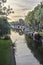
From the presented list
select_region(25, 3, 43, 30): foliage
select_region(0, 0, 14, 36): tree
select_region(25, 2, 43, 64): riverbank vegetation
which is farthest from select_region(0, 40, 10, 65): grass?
select_region(25, 3, 43, 30): foliage

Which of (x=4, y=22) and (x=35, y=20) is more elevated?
(x=4, y=22)

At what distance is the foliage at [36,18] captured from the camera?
30.8 m

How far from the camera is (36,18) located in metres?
31.9

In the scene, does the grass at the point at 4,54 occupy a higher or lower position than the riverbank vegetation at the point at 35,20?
higher

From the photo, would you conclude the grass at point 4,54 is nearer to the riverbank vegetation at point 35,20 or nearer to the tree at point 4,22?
the tree at point 4,22

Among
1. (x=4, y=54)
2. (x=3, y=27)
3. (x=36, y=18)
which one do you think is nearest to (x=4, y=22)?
(x=3, y=27)

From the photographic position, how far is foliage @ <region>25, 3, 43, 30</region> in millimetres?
30817

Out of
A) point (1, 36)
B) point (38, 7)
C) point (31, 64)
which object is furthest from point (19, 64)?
point (38, 7)

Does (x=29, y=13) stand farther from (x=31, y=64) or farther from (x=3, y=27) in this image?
(x=3, y=27)

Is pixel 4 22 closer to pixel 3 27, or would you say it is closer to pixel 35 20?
pixel 3 27

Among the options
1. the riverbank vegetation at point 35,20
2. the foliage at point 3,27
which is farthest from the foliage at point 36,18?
the foliage at point 3,27

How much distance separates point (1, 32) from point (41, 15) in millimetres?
18356

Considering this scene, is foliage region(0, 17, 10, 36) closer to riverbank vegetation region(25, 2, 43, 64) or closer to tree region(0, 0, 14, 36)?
tree region(0, 0, 14, 36)

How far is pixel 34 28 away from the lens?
3500 cm
